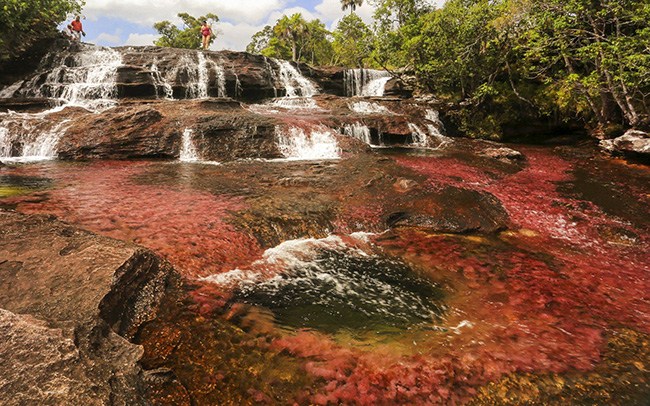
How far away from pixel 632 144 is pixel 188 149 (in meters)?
15.9

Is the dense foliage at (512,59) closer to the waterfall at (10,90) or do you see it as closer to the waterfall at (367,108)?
the waterfall at (367,108)

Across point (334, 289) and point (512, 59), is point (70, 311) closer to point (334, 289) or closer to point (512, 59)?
point (334, 289)

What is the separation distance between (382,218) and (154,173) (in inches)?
255

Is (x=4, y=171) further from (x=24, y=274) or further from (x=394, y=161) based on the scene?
(x=394, y=161)

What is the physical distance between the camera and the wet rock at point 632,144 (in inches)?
409

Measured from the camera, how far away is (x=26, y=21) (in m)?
16.4

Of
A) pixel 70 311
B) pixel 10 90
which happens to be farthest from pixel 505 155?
pixel 10 90

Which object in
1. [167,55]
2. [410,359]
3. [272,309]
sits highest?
[167,55]

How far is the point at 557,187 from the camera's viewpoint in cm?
838

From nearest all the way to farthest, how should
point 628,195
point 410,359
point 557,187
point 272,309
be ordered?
point 410,359 → point 272,309 → point 628,195 → point 557,187

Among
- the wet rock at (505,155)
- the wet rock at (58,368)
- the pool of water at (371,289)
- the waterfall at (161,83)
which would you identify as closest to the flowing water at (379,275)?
the pool of water at (371,289)

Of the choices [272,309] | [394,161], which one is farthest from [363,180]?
[272,309]

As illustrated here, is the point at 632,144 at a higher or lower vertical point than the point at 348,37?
lower

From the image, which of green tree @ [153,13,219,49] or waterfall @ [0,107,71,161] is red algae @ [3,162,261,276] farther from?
green tree @ [153,13,219,49]
